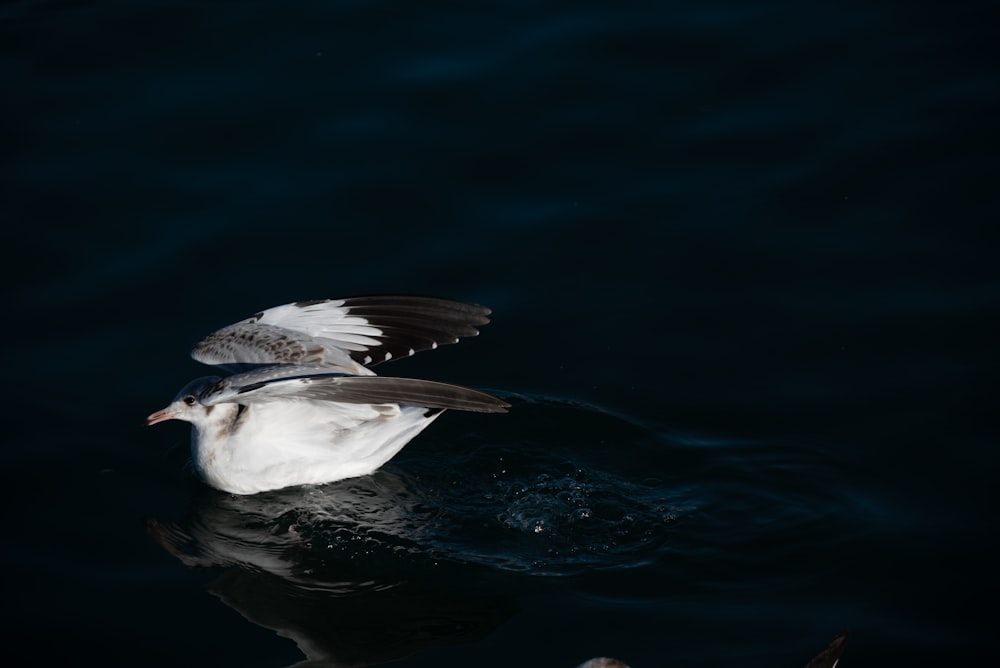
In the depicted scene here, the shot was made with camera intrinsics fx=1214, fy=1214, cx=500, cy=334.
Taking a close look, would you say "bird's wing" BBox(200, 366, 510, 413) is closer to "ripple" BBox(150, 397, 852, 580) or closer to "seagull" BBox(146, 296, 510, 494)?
"seagull" BBox(146, 296, 510, 494)

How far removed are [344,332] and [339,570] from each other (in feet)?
6.48

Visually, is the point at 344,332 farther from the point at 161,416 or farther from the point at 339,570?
the point at 339,570

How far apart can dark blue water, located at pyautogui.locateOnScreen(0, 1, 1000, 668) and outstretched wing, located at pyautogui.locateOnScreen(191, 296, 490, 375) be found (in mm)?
624

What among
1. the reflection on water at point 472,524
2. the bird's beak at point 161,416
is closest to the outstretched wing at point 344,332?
the bird's beak at point 161,416

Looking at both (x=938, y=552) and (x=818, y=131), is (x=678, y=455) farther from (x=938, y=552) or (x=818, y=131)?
(x=818, y=131)

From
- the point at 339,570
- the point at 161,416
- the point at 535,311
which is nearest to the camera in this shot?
the point at 339,570

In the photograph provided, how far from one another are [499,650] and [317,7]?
8.45 m

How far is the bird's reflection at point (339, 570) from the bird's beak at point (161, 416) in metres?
0.56

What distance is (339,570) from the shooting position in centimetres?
717

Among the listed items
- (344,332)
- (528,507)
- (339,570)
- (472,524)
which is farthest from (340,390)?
(344,332)

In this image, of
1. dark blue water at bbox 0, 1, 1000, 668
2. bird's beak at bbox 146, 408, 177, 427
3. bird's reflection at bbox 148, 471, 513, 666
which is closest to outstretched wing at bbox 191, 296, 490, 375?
bird's beak at bbox 146, 408, 177, 427

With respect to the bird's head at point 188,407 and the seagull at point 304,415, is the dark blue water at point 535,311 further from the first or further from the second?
the bird's head at point 188,407

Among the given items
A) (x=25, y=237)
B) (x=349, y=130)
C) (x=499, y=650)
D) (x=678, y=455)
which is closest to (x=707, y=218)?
(x=678, y=455)

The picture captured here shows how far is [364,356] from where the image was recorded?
841cm
